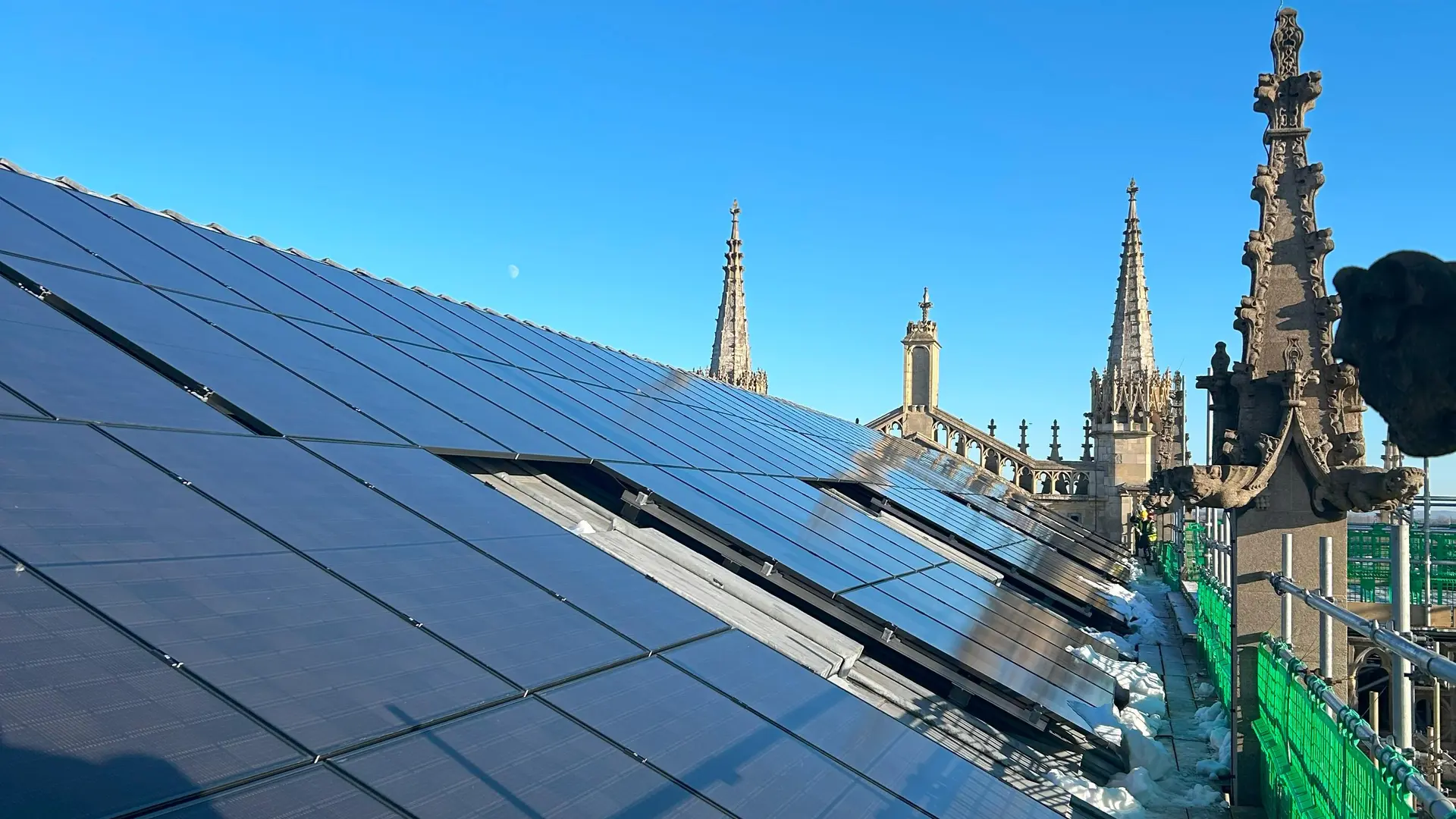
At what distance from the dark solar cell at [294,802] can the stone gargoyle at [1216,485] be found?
942cm

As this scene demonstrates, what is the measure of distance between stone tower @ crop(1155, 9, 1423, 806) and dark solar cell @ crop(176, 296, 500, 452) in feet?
23.0

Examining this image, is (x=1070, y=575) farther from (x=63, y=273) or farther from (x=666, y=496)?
(x=63, y=273)

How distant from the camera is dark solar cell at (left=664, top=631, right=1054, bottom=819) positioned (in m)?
6.20

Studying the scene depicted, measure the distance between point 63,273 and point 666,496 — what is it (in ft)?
17.4

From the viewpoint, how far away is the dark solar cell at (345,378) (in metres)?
9.19

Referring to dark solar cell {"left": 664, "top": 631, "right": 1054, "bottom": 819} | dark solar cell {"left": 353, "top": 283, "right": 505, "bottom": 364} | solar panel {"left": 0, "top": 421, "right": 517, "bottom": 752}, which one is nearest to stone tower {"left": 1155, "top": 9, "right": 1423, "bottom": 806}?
dark solar cell {"left": 664, "top": 631, "right": 1054, "bottom": 819}

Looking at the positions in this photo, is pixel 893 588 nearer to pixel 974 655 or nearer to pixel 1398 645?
pixel 974 655

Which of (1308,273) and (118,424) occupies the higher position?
(1308,273)

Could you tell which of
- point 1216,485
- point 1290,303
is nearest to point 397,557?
point 1216,485

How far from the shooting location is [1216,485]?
11.4 meters

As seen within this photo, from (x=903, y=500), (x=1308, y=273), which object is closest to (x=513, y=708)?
(x=1308, y=273)

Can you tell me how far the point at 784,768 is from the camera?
5578 mm

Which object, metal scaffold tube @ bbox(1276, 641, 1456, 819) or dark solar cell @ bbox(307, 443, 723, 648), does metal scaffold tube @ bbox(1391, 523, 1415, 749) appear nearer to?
metal scaffold tube @ bbox(1276, 641, 1456, 819)

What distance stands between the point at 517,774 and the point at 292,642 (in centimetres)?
101
